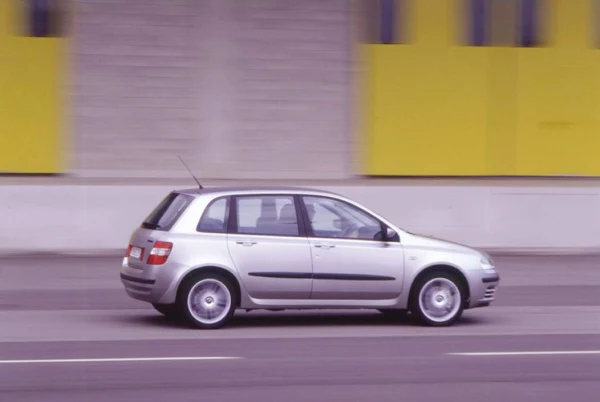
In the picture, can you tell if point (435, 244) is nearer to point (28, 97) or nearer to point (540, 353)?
point (540, 353)

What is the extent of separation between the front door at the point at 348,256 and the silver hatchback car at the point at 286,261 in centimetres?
1

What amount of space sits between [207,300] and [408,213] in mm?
9600

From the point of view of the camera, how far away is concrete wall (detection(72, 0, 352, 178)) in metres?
19.5

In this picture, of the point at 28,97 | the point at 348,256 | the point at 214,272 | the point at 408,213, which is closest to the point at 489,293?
the point at 348,256

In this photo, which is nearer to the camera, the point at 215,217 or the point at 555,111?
the point at 215,217

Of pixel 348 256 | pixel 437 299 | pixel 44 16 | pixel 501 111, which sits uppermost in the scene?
pixel 44 16

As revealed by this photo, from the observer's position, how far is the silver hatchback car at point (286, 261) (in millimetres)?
11055

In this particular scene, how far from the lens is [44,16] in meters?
19.4

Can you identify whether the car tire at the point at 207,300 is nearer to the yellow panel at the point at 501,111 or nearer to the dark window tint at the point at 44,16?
the dark window tint at the point at 44,16

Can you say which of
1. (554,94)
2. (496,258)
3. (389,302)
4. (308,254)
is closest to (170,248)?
(308,254)

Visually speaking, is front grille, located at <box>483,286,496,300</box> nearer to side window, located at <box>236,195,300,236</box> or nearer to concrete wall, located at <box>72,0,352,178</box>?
side window, located at <box>236,195,300,236</box>

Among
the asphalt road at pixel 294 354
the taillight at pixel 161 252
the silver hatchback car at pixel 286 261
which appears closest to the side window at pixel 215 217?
the silver hatchback car at pixel 286 261

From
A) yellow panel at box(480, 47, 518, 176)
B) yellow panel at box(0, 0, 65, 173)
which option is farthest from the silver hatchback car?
yellow panel at box(480, 47, 518, 176)

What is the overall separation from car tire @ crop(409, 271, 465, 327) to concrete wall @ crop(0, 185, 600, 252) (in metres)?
8.53
